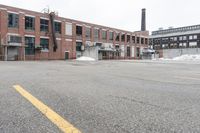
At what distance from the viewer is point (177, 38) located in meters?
97.6

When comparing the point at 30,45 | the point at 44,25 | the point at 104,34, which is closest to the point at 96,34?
the point at 104,34

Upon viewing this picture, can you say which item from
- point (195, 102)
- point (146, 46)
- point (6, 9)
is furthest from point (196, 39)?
point (195, 102)

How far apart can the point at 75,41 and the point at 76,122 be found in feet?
159

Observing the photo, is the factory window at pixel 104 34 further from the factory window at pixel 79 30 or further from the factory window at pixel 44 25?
the factory window at pixel 44 25

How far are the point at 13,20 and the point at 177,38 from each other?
77380 millimetres

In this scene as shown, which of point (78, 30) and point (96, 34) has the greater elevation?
→ point (78, 30)

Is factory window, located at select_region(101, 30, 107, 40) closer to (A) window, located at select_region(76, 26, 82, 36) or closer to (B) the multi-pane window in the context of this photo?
(A) window, located at select_region(76, 26, 82, 36)

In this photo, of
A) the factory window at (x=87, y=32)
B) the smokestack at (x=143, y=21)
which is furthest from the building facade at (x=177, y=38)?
the factory window at (x=87, y=32)

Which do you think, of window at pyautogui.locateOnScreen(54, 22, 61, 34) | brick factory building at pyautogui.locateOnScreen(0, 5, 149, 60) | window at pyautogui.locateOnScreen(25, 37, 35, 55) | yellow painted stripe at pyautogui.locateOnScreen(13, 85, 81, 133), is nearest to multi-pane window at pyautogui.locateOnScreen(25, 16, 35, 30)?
brick factory building at pyautogui.locateOnScreen(0, 5, 149, 60)

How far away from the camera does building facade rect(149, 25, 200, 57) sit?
91.6 m

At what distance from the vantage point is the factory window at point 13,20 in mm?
39750

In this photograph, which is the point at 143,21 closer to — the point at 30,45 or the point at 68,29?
the point at 68,29

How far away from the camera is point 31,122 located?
A: 3521 millimetres

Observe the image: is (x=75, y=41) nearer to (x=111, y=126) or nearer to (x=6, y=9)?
(x=6, y=9)
